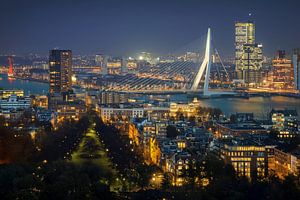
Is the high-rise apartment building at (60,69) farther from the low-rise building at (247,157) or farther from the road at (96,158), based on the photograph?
the low-rise building at (247,157)

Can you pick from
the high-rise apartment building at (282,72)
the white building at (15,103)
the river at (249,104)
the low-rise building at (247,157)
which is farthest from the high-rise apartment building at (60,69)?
the low-rise building at (247,157)

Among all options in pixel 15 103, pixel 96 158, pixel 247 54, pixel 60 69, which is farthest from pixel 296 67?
pixel 96 158

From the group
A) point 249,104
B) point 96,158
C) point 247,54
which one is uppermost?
point 247,54

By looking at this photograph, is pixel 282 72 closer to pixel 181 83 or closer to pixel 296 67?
pixel 296 67

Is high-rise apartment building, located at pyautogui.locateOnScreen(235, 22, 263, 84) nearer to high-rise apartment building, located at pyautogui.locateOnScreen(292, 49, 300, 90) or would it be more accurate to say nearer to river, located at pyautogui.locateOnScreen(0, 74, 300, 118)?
high-rise apartment building, located at pyautogui.locateOnScreen(292, 49, 300, 90)

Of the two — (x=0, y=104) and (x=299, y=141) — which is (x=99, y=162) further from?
→ (x=0, y=104)

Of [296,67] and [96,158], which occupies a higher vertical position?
[296,67]
